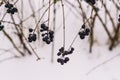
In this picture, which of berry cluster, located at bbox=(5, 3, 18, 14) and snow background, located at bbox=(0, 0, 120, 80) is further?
snow background, located at bbox=(0, 0, 120, 80)

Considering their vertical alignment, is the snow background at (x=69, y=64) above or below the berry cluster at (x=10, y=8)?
below

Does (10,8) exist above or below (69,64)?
above

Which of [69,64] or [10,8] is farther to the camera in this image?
[69,64]

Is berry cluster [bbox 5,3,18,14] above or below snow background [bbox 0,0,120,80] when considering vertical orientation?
above

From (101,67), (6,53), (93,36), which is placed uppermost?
(6,53)

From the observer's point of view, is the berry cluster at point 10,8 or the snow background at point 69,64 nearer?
the berry cluster at point 10,8

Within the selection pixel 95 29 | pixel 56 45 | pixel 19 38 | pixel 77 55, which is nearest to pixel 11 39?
pixel 19 38

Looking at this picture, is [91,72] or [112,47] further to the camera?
[112,47]

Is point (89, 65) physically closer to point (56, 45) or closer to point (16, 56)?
point (56, 45)
